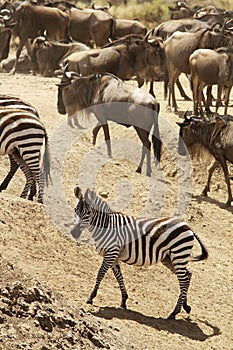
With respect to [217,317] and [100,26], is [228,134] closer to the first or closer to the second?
[217,317]

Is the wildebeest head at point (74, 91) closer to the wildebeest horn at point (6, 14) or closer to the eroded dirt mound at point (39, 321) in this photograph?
the eroded dirt mound at point (39, 321)

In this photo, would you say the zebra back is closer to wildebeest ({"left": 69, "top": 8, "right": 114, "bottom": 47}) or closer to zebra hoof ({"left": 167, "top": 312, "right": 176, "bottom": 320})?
zebra hoof ({"left": 167, "top": 312, "right": 176, "bottom": 320})

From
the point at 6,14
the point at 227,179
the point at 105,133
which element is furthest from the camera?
the point at 6,14

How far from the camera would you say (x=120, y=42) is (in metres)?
22.7

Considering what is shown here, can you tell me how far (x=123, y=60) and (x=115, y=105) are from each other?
4.06 m

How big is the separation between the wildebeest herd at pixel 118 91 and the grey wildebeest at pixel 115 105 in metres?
0.02

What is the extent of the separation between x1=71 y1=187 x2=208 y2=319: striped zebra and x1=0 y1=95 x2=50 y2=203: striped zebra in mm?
2341

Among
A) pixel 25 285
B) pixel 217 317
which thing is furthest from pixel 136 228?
pixel 25 285

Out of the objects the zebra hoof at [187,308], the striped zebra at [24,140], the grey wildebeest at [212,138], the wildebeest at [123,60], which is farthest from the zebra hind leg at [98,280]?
the wildebeest at [123,60]

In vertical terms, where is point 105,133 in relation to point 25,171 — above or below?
below

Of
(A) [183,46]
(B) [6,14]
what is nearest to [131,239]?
(A) [183,46]

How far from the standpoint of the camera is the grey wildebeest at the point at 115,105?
1828cm

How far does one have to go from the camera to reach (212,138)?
18.2m

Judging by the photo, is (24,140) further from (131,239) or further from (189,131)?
(189,131)
